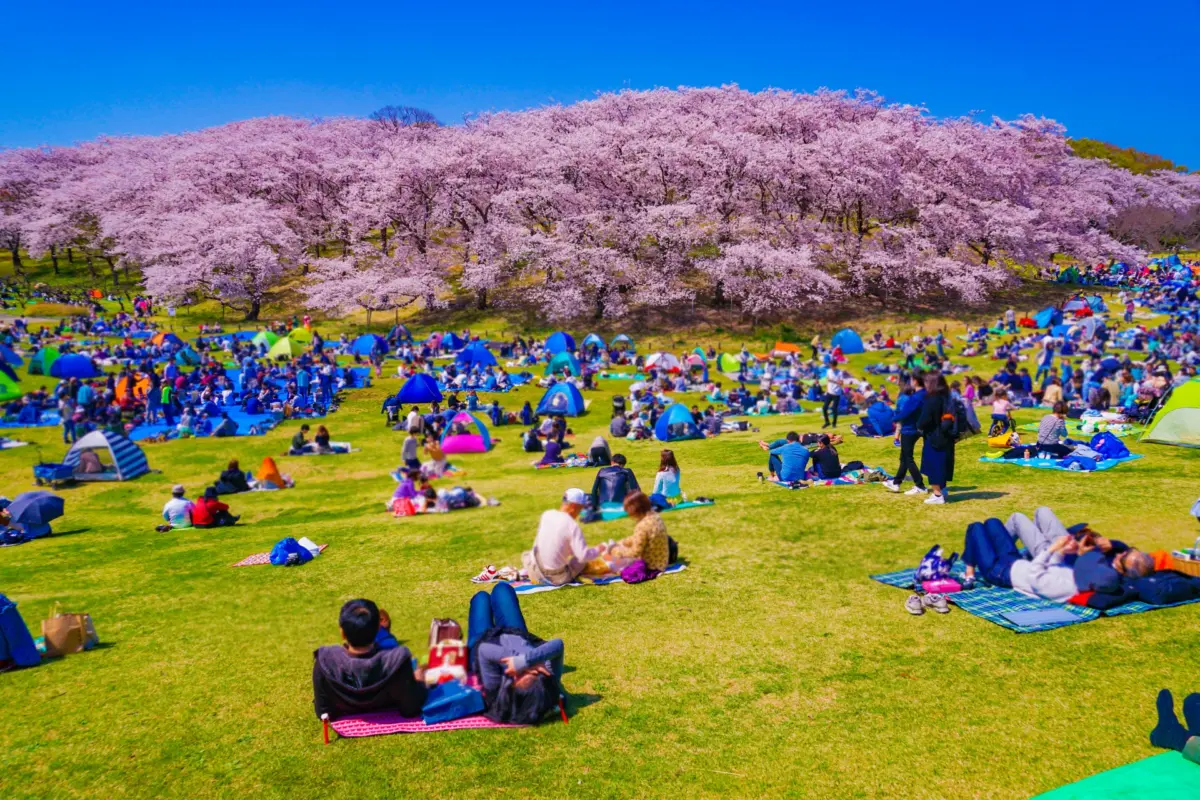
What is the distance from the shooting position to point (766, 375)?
30188 millimetres

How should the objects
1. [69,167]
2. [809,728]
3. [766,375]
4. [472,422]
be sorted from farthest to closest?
[69,167]
[766,375]
[472,422]
[809,728]

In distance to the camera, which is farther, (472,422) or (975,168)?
(975,168)

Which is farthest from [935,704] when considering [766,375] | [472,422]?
[766,375]

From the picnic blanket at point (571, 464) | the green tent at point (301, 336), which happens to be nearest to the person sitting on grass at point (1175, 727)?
the picnic blanket at point (571, 464)

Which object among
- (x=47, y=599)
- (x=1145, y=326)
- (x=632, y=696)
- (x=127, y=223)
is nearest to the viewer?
(x=632, y=696)

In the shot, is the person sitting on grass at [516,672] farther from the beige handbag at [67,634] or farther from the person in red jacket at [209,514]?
the person in red jacket at [209,514]

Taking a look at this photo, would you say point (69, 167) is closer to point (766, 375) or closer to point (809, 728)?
point (766, 375)

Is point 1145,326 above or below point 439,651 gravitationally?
above

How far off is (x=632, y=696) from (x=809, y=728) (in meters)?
1.56

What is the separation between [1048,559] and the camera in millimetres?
8508

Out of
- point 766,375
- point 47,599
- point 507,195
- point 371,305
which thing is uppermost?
point 507,195

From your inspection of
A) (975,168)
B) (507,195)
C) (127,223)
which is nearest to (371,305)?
(507,195)

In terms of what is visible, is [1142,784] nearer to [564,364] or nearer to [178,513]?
[178,513]

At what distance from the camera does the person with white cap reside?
969 centimetres
